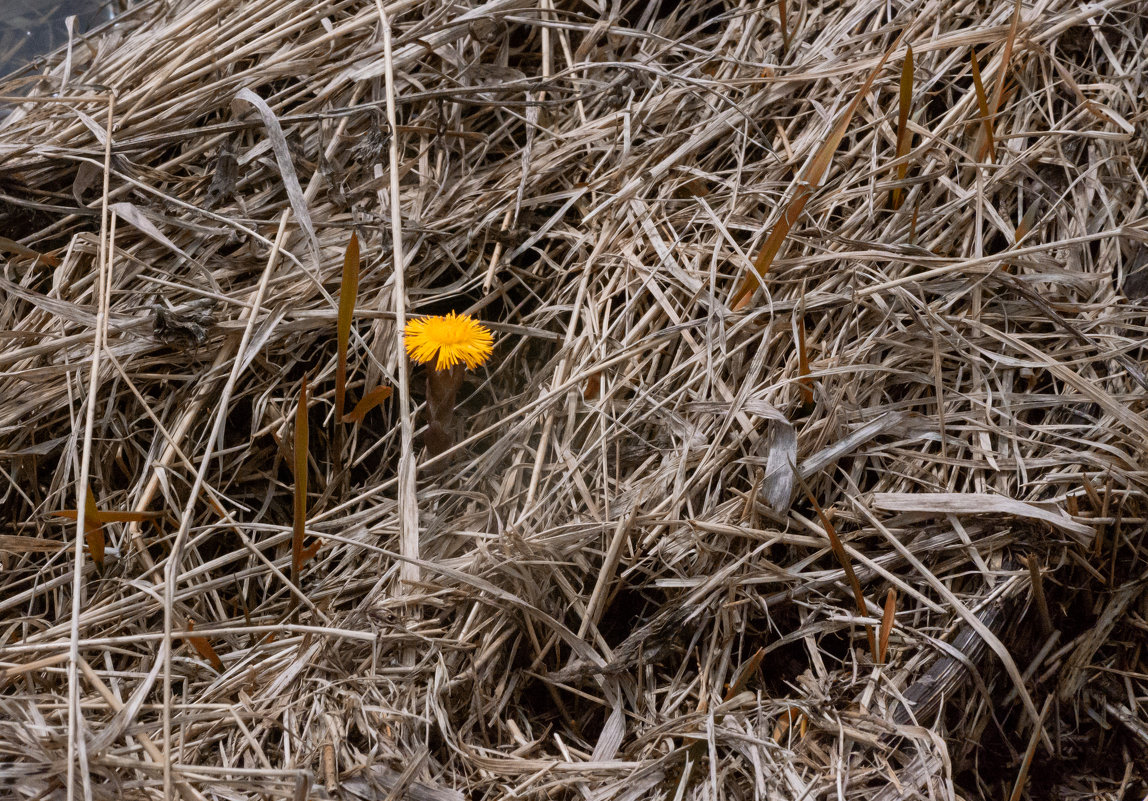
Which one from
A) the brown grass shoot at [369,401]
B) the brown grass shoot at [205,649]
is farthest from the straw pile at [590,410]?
the brown grass shoot at [369,401]

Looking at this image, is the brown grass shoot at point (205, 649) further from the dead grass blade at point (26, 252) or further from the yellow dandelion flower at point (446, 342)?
the dead grass blade at point (26, 252)

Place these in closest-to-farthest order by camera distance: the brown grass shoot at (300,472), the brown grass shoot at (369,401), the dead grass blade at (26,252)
Answer: the brown grass shoot at (300,472) < the brown grass shoot at (369,401) < the dead grass blade at (26,252)

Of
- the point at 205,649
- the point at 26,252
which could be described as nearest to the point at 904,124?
the point at 205,649

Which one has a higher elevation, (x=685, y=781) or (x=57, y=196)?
(x=57, y=196)

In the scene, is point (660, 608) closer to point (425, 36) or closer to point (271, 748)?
point (271, 748)

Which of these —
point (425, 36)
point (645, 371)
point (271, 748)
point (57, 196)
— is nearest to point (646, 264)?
point (645, 371)

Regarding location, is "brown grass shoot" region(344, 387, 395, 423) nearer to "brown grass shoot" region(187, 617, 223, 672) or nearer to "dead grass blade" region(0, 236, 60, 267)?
"brown grass shoot" region(187, 617, 223, 672)

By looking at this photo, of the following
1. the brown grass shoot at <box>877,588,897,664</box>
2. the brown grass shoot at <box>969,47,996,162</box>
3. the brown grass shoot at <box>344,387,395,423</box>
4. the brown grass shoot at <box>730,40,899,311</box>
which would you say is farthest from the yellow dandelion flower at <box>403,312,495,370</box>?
the brown grass shoot at <box>969,47,996,162</box>
